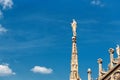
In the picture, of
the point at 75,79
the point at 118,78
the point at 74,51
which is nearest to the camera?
the point at 118,78

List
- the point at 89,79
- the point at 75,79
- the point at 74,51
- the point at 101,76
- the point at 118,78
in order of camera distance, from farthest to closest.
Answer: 1. the point at 74,51
2. the point at 75,79
3. the point at 89,79
4. the point at 101,76
5. the point at 118,78

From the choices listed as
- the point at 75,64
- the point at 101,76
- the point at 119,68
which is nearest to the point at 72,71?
the point at 75,64

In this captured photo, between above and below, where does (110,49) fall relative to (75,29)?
below

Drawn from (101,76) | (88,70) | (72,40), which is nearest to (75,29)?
(72,40)

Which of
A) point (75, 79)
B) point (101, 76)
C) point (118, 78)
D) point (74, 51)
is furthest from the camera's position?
point (74, 51)

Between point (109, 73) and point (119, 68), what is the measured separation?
204 centimetres

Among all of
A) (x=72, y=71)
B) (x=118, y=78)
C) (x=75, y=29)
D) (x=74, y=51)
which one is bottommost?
(x=118, y=78)

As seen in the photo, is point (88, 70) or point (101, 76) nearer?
point (101, 76)

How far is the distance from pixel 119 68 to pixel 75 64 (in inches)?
681

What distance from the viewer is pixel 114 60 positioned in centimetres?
4378

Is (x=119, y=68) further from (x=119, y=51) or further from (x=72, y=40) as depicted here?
(x=72, y=40)

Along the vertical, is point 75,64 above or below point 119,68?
above

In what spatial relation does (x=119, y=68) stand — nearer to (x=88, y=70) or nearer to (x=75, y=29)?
(x=88, y=70)

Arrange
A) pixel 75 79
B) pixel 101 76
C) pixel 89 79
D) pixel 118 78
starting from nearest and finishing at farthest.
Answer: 1. pixel 118 78
2. pixel 101 76
3. pixel 89 79
4. pixel 75 79
